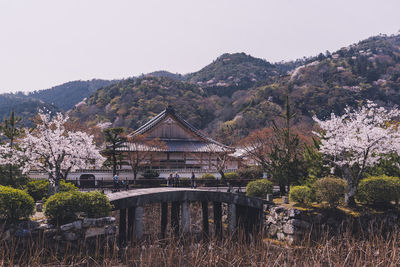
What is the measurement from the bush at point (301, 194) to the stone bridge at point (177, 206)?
2102 millimetres

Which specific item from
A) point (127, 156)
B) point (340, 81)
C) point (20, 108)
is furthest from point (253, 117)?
point (20, 108)

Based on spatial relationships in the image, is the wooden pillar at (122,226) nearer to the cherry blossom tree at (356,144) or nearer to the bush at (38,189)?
the bush at (38,189)

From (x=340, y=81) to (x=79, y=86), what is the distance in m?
120

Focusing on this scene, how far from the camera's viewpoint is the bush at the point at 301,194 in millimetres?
20578

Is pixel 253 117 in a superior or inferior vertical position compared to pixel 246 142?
superior

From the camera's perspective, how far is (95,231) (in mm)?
13414

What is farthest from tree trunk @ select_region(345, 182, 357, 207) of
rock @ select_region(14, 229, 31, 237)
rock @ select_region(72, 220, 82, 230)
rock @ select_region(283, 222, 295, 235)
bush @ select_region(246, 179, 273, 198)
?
rock @ select_region(14, 229, 31, 237)

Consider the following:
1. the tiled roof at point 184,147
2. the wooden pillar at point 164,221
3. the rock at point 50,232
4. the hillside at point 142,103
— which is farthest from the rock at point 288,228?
the hillside at point 142,103

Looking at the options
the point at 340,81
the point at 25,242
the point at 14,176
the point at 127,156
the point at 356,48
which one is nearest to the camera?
the point at 25,242

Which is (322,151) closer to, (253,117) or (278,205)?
(278,205)

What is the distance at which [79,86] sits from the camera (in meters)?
153

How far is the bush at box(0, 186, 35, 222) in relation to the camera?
12219 mm

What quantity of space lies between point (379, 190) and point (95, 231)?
1657cm

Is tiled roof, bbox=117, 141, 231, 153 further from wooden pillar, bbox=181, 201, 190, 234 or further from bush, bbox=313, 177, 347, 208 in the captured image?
bush, bbox=313, 177, 347, 208
